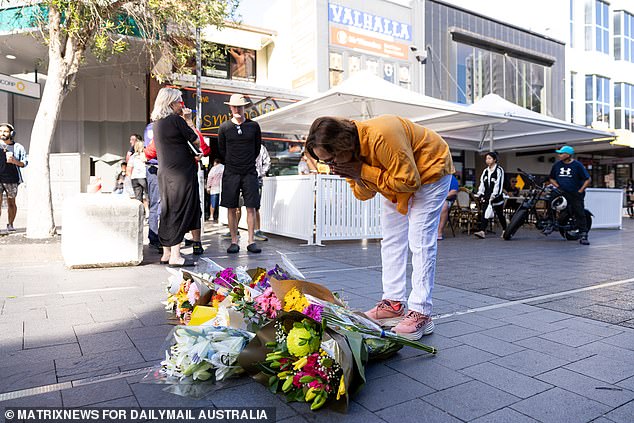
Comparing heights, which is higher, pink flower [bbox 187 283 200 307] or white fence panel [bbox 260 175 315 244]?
white fence panel [bbox 260 175 315 244]

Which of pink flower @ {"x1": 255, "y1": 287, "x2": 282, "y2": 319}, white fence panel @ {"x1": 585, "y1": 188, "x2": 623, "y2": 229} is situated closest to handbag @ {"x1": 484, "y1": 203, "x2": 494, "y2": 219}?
white fence panel @ {"x1": 585, "y1": 188, "x2": 623, "y2": 229}

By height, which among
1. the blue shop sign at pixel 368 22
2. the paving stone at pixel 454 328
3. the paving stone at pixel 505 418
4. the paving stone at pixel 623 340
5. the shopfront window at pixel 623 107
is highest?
the blue shop sign at pixel 368 22

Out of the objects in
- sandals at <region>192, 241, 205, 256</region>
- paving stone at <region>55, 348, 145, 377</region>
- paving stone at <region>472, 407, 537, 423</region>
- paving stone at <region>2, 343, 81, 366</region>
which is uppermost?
sandals at <region>192, 241, 205, 256</region>

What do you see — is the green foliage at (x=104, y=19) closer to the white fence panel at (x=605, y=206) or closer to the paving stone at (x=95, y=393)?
the paving stone at (x=95, y=393)

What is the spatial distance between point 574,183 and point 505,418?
8.59 m

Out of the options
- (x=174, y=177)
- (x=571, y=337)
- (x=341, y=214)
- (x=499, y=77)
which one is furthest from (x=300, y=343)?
(x=499, y=77)

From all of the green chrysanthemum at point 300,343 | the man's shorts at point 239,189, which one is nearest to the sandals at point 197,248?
the man's shorts at point 239,189

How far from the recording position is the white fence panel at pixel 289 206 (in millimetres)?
8297

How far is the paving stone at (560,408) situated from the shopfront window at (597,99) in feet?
A: 88.2

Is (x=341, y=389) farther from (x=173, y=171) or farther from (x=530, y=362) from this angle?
(x=173, y=171)

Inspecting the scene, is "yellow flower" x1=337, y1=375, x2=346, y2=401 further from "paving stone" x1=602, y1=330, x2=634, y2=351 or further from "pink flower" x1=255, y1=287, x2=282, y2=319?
A: "paving stone" x1=602, y1=330, x2=634, y2=351

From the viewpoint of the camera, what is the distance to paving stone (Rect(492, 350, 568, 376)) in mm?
2486

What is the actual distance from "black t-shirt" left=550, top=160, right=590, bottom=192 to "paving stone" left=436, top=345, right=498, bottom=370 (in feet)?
25.5

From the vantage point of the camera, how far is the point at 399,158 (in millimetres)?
2646
